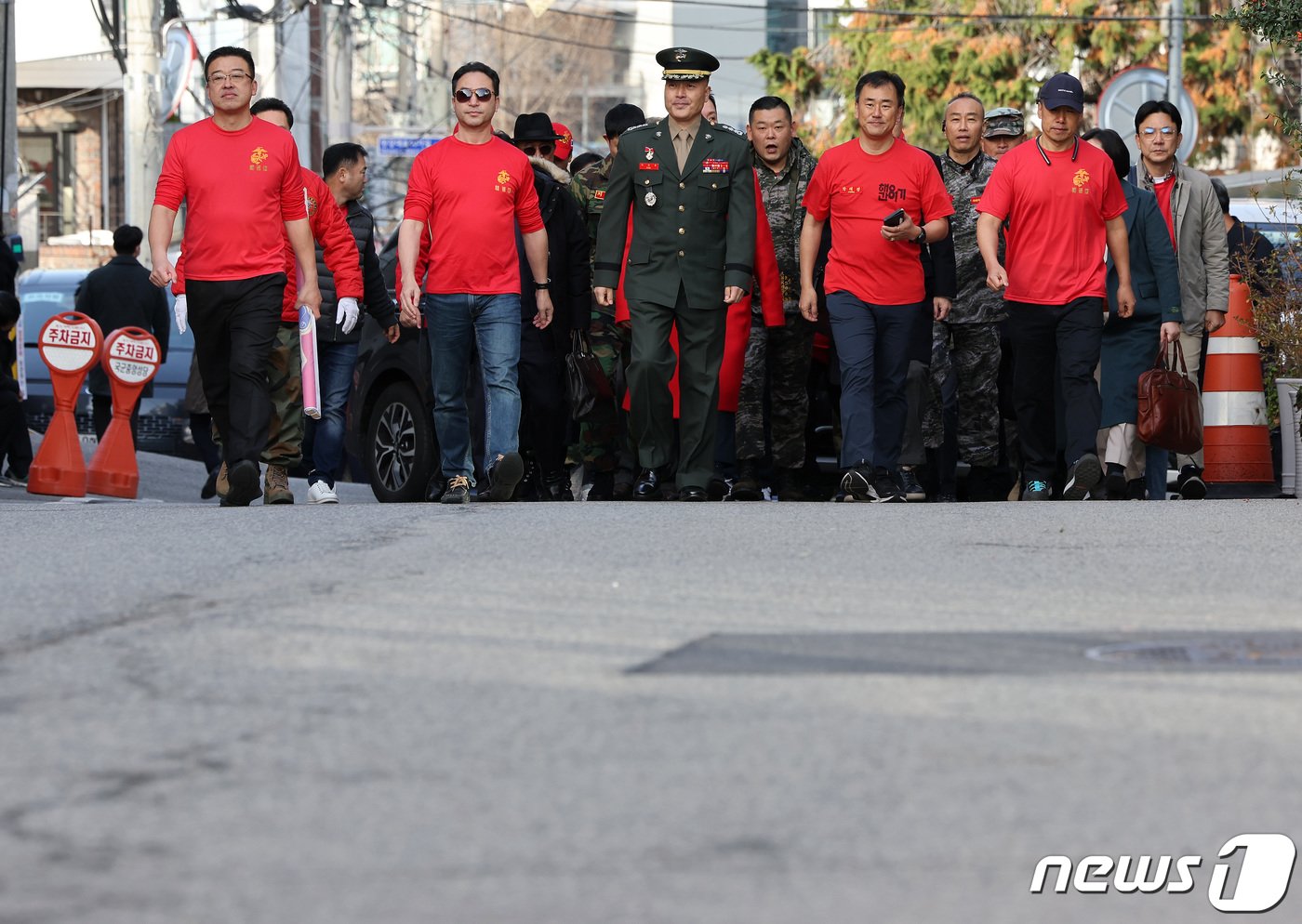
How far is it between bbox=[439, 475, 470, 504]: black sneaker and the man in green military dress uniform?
92 centimetres

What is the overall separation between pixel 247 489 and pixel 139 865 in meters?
7.02

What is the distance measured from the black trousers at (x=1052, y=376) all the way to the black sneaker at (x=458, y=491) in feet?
8.66

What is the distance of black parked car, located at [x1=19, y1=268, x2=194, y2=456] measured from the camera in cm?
1773

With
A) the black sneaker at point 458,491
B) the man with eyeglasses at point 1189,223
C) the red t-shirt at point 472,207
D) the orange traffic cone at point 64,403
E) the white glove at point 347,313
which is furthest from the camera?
the orange traffic cone at point 64,403

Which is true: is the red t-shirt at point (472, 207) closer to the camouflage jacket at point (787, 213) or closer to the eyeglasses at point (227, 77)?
the eyeglasses at point (227, 77)

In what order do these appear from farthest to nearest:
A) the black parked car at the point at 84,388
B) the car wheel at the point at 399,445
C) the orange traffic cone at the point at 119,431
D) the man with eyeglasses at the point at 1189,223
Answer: the black parked car at the point at 84,388, the orange traffic cone at the point at 119,431, the car wheel at the point at 399,445, the man with eyeglasses at the point at 1189,223

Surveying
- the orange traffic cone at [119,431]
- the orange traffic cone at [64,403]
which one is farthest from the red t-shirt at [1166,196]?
the orange traffic cone at [64,403]

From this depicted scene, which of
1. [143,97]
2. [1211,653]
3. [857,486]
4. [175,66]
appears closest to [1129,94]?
[857,486]

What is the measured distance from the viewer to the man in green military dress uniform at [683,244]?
10656 millimetres

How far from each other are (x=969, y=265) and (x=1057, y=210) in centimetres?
87

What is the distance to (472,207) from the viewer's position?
424 inches

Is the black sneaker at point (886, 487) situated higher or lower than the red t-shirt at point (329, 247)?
lower

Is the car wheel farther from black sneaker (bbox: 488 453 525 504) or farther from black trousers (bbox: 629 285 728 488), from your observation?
black trousers (bbox: 629 285 728 488)

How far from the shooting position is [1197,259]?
11930 millimetres
